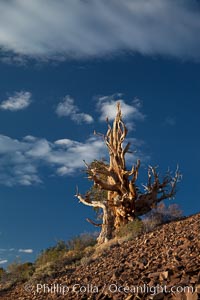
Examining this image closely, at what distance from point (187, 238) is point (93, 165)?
558 inches

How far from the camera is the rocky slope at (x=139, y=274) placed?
1035 centimetres

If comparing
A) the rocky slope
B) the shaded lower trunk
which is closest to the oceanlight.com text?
the rocky slope

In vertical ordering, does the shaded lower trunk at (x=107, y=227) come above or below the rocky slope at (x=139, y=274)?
above

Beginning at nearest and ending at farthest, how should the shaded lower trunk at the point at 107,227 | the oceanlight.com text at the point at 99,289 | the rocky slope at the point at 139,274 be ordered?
1. the oceanlight.com text at the point at 99,289
2. the rocky slope at the point at 139,274
3. the shaded lower trunk at the point at 107,227

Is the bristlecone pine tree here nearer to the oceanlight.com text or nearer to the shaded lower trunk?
the shaded lower trunk

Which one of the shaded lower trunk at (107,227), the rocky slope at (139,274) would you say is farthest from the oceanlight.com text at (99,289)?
the shaded lower trunk at (107,227)

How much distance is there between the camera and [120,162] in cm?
2694

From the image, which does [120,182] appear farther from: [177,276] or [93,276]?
[177,276]

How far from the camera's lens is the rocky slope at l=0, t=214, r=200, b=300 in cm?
1035

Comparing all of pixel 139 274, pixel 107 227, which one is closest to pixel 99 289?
pixel 139 274

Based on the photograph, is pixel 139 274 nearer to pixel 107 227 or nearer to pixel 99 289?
pixel 99 289

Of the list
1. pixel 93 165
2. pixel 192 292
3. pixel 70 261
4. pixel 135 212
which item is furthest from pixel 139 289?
pixel 93 165

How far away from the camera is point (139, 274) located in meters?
12.5

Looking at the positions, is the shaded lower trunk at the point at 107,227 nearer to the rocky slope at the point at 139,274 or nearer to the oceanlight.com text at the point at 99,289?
the rocky slope at the point at 139,274
